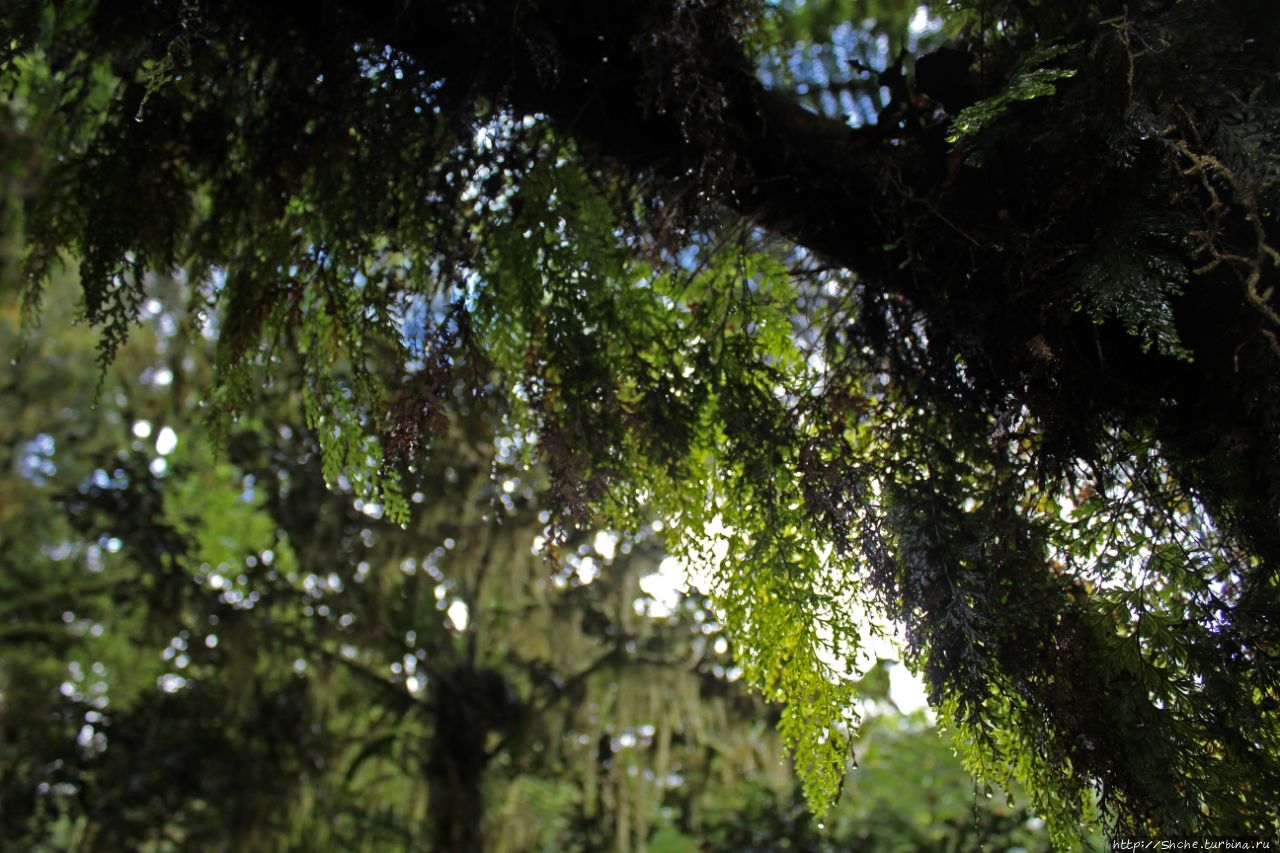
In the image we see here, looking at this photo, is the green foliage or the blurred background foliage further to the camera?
the blurred background foliage

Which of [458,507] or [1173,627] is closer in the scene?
[1173,627]

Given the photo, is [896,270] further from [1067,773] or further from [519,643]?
[519,643]

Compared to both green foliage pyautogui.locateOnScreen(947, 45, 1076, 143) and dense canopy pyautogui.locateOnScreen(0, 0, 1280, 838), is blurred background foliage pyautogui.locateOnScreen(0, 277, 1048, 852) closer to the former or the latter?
dense canopy pyautogui.locateOnScreen(0, 0, 1280, 838)

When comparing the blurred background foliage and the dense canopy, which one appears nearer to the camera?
the dense canopy

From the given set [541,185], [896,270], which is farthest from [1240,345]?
[541,185]

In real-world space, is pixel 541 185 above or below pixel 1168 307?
above

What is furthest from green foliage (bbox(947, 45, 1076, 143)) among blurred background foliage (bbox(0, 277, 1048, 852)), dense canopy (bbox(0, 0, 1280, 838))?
blurred background foliage (bbox(0, 277, 1048, 852))

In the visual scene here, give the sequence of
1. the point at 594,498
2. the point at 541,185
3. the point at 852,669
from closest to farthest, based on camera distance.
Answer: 1. the point at 852,669
2. the point at 594,498
3. the point at 541,185

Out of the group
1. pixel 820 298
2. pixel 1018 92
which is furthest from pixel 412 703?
pixel 1018 92

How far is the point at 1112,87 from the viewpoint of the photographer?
134 centimetres

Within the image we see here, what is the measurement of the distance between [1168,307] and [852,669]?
27.6 inches

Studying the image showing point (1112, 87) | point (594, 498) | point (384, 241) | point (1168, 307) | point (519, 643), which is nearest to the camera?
point (1168, 307)

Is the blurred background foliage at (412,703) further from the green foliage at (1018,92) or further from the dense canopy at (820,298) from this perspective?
the green foliage at (1018,92)

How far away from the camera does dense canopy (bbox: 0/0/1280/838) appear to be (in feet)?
4.25
